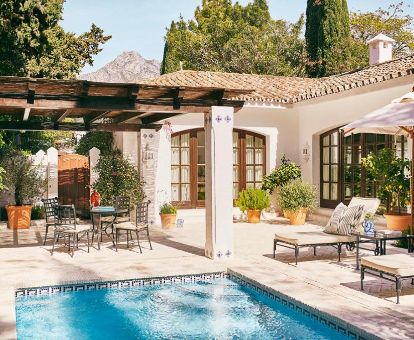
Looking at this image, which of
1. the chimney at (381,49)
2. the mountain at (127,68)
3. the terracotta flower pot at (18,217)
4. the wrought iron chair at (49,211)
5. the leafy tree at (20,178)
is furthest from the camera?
the mountain at (127,68)

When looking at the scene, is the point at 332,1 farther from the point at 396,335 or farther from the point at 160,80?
the point at 396,335

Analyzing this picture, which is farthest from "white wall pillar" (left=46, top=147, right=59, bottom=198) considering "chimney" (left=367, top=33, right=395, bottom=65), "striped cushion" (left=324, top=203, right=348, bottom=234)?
"chimney" (left=367, top=33, right=395, bottom=65)

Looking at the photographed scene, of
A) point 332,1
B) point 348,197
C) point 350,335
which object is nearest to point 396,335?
point 350,335

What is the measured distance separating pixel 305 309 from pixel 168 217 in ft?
26.8

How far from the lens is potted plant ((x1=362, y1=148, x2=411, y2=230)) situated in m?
11.9

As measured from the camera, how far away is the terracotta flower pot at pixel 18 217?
1432cm

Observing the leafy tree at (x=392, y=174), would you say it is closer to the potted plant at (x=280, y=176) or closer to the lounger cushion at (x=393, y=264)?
the potted plant at (x=280, y=176)

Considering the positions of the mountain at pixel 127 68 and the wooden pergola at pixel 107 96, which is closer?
the wooden pergola at pixel 107 96

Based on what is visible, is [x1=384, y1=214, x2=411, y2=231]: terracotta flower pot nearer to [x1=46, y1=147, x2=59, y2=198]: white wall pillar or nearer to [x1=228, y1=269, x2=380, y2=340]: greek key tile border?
[x1=228, y1=269, x2=380, y2=340]: greek key tile border

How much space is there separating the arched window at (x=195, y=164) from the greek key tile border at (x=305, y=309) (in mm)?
7513

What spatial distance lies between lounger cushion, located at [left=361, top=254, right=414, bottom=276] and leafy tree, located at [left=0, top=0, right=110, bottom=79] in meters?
9.72

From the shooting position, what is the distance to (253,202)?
610 inches

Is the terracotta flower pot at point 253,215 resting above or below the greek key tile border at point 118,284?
above

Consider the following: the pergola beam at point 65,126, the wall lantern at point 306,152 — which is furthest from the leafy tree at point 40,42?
the wall lantern at point 306,152
